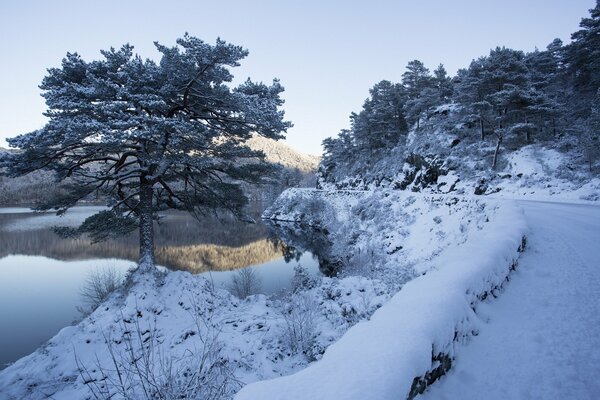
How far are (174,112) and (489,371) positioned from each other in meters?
11.8

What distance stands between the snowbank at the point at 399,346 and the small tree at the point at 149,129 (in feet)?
26.7

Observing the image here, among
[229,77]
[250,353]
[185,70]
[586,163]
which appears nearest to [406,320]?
[250,353]

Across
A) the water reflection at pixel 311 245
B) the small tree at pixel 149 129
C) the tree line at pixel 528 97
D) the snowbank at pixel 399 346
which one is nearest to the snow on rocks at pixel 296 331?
the snowbank at pixel 399 346

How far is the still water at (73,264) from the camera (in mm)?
14703

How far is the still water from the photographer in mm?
14703

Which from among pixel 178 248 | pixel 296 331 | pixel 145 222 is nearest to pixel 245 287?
pixel 145 222

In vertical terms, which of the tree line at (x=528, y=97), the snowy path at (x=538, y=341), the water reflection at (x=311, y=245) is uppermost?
the tree line at (x=528, y=97)

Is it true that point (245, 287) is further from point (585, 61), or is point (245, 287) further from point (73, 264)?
point (585, 61)

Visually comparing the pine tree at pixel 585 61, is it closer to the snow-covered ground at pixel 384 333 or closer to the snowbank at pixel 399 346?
the snow-covered ground at pixel 384 333

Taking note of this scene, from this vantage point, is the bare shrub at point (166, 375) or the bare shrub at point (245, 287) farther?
the bare shrub at point (245, 287)

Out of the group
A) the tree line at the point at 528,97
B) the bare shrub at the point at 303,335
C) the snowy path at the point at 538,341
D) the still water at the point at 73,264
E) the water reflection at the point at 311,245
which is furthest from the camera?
the tree line at the point at 528,97

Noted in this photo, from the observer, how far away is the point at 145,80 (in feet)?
32.3

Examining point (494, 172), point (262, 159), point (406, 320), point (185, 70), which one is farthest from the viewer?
point (494, 172)

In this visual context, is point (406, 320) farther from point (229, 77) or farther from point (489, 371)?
point (229, 77)
